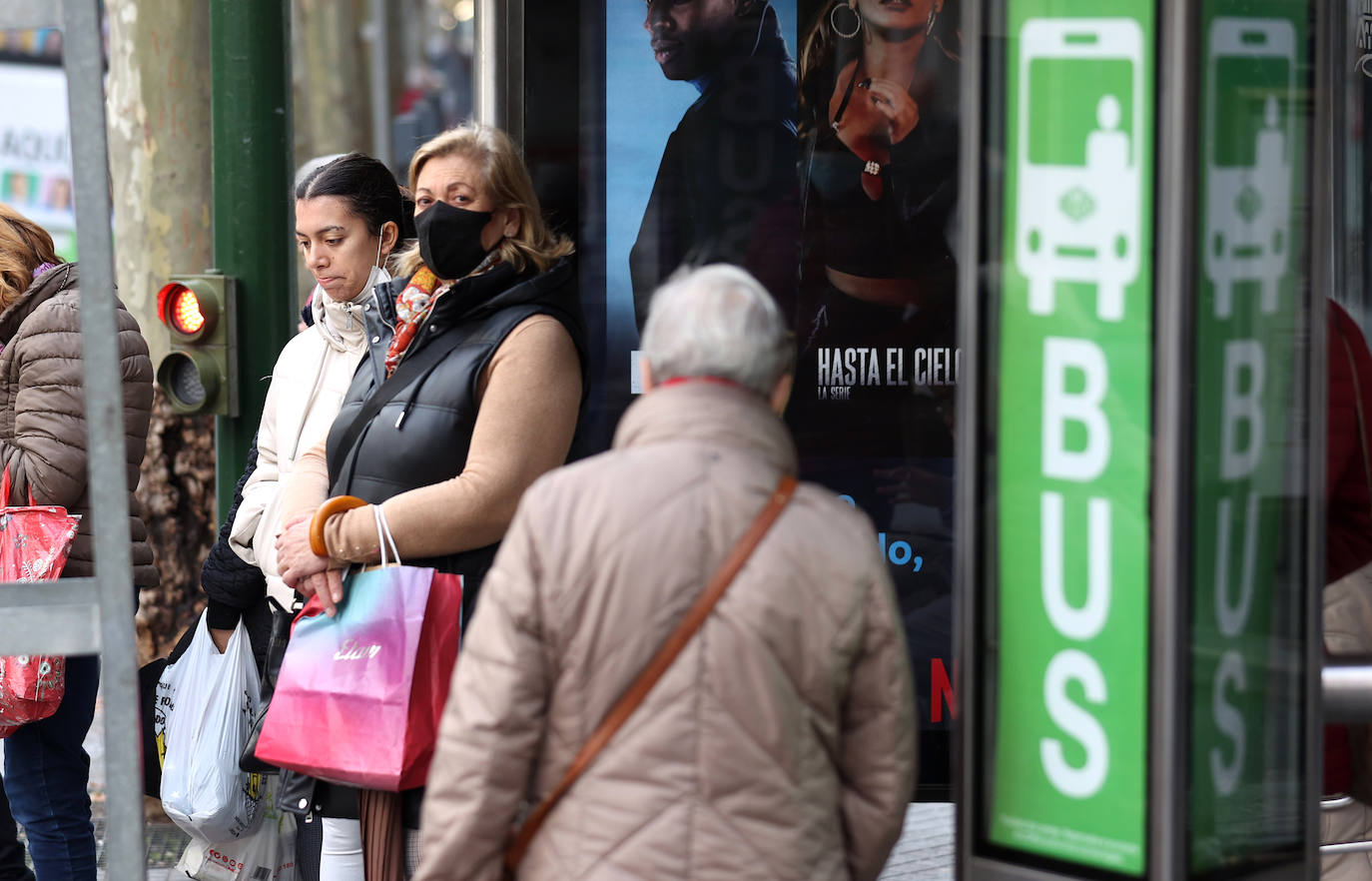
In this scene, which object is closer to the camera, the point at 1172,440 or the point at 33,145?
the point at 1172,440

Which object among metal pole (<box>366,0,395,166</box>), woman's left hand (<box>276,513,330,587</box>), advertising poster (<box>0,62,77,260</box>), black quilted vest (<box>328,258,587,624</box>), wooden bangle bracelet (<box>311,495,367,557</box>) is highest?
metal pole (<box>366,0,395,166</box>)

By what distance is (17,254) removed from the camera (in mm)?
4113

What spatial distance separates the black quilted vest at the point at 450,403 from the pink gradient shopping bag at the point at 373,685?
0.18 metres

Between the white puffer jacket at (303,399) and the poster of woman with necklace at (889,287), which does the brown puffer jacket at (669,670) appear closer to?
the white puffer jacket at (303,399)

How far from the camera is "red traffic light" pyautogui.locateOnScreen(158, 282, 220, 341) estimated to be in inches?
199

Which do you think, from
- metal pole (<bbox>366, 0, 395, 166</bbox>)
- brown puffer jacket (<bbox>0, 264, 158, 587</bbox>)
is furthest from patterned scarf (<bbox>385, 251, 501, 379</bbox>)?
metal pole (<bbox>366, 0, 395, 166</bbox>)

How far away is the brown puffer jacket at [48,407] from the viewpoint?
3.90 meters

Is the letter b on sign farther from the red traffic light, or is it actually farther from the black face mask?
the red traffic light

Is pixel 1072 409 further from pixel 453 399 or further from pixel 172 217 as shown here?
pixel 172 217

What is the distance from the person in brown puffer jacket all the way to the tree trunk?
5.48 ft

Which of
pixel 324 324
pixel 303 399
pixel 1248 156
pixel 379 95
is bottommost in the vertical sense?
pixel 303 399

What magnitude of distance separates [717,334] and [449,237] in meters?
1.25

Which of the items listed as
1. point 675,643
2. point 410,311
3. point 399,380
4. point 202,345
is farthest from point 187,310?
point 675,643

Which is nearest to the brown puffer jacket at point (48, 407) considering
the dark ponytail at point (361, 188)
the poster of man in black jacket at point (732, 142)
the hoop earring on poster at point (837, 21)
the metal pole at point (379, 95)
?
the dark ponytail at point (361, 188)
